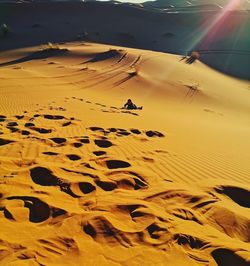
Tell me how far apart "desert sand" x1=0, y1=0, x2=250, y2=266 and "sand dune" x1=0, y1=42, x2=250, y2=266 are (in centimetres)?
1

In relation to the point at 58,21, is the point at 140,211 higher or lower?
lower

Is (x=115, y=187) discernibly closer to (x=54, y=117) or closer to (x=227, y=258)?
(x=227, y=258)

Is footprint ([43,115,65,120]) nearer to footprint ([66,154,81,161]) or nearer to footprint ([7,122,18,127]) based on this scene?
footprint ([7,122,18,127])

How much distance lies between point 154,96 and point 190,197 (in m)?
10.8

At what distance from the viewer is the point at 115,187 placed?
181 inches

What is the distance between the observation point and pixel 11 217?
141 inches

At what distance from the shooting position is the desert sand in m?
3.21

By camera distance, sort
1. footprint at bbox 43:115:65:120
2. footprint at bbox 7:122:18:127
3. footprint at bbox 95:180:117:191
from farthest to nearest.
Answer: footprint at bbox 43:115:65:120
footprint at bbox 7:122:18:127
footprint at bbox 95:180:117:191

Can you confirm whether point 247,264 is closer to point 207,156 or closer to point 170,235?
point 170,235

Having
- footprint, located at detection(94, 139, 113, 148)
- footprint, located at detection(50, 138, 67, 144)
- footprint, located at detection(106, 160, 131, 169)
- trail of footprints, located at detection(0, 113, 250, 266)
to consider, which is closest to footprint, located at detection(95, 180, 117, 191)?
trail of footprints, located at detection(0, 113, 250, 266)

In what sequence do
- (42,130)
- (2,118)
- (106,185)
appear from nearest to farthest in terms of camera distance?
(106,185), (42,130), (2,118)

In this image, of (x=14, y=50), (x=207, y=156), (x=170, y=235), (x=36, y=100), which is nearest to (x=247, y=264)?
(x=170, y=235)

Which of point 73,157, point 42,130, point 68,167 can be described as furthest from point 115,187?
point 42,130

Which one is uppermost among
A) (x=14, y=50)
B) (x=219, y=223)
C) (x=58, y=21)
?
(x=58, y=21)
